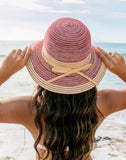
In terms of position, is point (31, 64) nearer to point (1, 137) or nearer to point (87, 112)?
point (87, 112)

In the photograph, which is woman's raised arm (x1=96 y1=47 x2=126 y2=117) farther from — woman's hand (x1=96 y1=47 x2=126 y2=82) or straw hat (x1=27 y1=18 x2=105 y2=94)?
straw hat (x1=27 y1=18 x2=105 y2=94)

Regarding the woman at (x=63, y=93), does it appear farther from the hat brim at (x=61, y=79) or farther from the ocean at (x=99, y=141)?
the ocean at (x=99, y=141)

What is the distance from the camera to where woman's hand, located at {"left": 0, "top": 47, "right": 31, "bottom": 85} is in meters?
1.41

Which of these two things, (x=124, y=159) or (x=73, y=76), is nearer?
(x=73, y=76)

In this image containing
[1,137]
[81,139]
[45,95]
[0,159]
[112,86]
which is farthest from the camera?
[112,86]

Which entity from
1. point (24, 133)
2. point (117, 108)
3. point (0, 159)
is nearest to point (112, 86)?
point (24, 133)

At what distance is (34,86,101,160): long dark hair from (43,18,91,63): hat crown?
0.25m

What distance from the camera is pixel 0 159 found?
3283 mm

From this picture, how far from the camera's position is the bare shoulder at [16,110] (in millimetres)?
1436

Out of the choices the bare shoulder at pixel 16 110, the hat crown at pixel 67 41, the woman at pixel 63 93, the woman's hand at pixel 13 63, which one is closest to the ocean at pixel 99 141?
the woman at pixel 63 93

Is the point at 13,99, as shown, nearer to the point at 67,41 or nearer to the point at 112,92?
the point at 67,41

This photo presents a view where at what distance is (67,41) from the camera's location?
1343mm

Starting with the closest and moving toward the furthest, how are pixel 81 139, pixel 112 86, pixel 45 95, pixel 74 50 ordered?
pixel 74 50, pixel 45 95, pixel 81 139, pixel 112 86

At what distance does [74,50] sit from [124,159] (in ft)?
8.17
